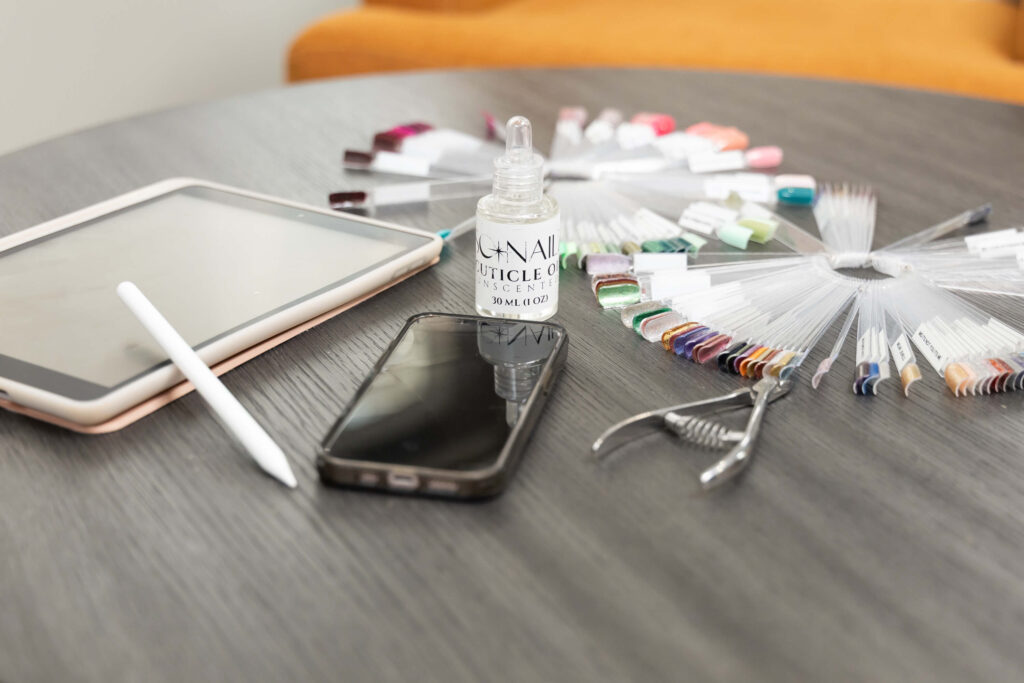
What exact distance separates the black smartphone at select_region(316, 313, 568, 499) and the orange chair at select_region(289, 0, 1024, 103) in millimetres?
994

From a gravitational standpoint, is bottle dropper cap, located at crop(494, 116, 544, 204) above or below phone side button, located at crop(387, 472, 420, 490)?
above

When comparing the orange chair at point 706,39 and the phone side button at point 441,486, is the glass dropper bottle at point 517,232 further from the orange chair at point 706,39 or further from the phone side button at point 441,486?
the orange chair at point 706,39

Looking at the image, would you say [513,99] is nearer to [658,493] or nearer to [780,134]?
[780,134]

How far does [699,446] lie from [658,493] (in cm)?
5

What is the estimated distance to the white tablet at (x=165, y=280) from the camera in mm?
549

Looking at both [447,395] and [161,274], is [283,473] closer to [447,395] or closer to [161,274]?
[447,395]

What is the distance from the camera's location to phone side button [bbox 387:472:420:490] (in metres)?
0.48

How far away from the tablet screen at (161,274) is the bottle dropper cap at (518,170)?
5.0 inches

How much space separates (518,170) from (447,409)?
167 millimetres

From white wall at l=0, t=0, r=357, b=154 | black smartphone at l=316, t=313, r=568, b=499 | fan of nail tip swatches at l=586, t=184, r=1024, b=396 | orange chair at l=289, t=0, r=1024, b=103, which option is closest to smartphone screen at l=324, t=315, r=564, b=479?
black smartphone at l=316, t=313, r=568, b=499

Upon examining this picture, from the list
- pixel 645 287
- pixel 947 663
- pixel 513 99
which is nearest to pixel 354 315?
pixel 645 287

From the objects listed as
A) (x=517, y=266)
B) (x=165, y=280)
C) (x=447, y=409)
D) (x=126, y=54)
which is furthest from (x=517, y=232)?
(x=126, y=54)

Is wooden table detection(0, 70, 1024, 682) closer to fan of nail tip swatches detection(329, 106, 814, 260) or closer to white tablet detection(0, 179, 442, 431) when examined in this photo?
white tablet detection(0, 179, 442, 431)

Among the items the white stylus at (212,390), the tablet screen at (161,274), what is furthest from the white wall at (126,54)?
the white stylus at (212,390)
